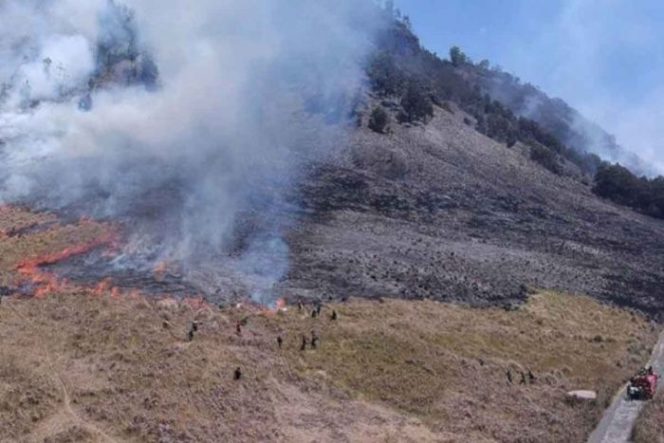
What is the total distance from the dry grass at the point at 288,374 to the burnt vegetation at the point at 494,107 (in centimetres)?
4058

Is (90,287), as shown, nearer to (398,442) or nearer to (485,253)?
(398,442)

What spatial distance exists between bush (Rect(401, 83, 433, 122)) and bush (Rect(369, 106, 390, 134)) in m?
4.53

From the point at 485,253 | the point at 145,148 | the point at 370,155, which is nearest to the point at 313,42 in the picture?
the point at 370,155

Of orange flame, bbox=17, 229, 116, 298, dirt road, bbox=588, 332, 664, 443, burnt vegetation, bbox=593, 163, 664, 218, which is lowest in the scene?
orange flame, bbox=17, 229, 116, 298

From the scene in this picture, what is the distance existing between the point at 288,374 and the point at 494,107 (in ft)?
273

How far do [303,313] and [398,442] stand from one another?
11.6m

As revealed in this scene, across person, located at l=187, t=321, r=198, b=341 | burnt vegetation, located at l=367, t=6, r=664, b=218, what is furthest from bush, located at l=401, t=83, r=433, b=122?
person, located at l=187, t=321, r=198, b=341

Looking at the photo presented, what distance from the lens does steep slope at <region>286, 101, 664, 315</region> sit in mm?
46406

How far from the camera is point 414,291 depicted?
144ft

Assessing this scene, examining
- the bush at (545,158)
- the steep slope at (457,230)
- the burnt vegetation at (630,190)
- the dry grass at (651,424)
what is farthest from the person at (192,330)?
the bush at (545,158)

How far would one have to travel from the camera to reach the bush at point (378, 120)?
246 feet

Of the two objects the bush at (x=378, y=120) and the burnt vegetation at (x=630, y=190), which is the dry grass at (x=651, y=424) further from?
the burnt vegetation at (x=630, y=190)

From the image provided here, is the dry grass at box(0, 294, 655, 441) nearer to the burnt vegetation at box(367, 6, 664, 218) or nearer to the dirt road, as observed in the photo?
the dirt road

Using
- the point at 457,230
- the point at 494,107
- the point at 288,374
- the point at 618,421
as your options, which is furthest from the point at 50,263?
the point at 494,107
